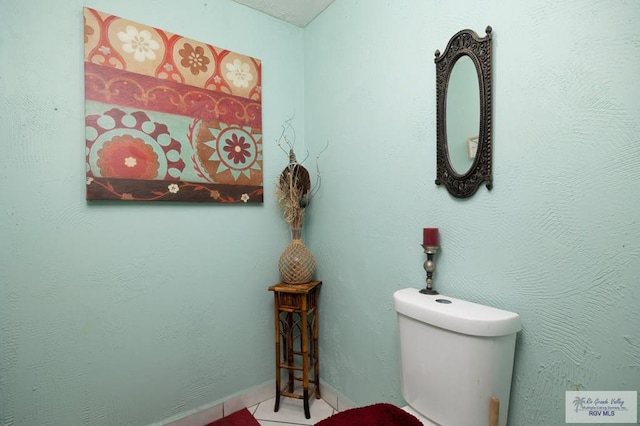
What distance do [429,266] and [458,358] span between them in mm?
327

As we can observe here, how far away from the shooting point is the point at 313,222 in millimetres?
1837

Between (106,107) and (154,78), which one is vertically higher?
(154,78)

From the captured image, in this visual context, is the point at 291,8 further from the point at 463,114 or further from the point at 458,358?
the point at 458,358

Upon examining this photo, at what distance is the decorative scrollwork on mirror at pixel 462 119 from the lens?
0.99 meters

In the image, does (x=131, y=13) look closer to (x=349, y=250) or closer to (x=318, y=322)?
(x=349, y=250)

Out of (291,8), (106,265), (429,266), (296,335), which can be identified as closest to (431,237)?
(429,266)

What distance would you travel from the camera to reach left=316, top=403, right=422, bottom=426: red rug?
89cm

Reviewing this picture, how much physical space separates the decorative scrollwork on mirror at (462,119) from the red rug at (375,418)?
733 millimetres

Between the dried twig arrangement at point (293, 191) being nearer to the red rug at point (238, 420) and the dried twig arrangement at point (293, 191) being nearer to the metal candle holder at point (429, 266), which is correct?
the metal candle holder at point (429, 266)

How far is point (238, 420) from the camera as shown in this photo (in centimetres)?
157

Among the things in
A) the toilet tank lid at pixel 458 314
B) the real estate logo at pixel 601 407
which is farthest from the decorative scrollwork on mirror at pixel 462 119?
the real estate logo at pixel 601 407

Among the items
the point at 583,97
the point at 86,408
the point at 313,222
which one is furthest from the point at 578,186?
the point at 86,408

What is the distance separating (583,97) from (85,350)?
1.96 meters

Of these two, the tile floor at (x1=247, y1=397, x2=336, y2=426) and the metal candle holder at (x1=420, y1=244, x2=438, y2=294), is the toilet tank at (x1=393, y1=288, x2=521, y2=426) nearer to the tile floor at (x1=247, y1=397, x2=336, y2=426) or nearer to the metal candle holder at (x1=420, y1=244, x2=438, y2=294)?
the metal candle holder at (x1=420, y1=244, x2=438, y2=294)
